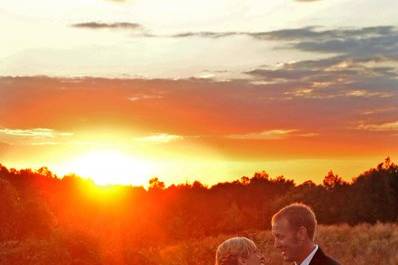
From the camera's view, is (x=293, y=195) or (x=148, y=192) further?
(x=148, y=192)

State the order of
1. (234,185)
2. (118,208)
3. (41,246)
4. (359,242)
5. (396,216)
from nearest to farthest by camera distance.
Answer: (41,246)
(359,242)
(396,216)
(118,208)
(234,185)

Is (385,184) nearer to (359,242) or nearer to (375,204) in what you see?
(375,204)

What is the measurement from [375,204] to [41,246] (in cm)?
3437

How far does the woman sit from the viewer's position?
6145 mm

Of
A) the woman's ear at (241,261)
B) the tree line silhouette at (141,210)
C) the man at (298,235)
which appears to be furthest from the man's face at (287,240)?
the tree line silhouette at (141,210)

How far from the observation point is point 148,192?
104000 mm

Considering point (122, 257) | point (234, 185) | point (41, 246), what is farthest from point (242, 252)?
point (234, 185)

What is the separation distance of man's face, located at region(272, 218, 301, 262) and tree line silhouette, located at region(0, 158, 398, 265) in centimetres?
→ 2690

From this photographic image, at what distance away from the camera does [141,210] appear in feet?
249

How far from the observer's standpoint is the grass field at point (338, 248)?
3681 centimetres

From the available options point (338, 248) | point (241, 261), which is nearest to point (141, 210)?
point (338, 248)

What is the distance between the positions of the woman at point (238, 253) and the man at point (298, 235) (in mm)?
Result: 229

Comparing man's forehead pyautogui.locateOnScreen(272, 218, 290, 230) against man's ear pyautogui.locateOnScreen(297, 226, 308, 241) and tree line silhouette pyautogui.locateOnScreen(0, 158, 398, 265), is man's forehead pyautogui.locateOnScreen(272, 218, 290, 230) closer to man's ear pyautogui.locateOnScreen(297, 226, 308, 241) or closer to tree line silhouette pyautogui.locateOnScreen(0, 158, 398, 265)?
man's ear pyautogui.locateOnScreen(297, 226, 308, 241)

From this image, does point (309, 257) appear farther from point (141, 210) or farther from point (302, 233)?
point (141, 210)
